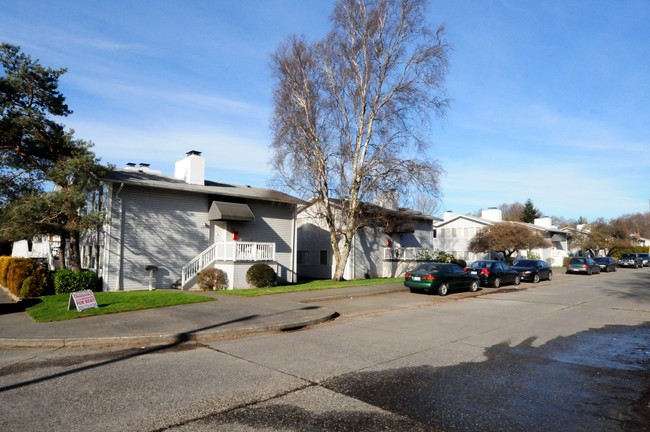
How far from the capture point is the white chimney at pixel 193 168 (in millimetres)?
22500

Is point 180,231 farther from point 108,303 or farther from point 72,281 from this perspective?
point 108,303

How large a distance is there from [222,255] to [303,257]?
11280 mm

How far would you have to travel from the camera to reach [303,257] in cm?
3169

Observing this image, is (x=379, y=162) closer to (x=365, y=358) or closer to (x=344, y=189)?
(x=344, y=189)

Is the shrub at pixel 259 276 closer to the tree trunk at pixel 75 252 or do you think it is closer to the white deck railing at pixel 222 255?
the white deck railing at pixel 222 255

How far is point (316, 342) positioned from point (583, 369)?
5057 mm

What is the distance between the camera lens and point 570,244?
6512cm

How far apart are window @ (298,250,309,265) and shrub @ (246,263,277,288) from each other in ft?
33.7

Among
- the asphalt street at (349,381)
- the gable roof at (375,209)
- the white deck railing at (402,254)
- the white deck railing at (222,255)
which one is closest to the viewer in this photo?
the asphalt street at (349,381)

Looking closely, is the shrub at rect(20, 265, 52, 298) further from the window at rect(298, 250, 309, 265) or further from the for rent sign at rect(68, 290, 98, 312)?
the window at rect(298, 250, 309, 265)

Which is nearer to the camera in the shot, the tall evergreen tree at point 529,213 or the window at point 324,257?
the window at point 324,257

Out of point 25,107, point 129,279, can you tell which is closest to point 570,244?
point 129,279

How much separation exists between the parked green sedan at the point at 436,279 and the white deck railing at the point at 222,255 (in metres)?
7.41

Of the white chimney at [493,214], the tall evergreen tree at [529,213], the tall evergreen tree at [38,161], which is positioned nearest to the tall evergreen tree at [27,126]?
the tall evergreen tree at [38,161]
